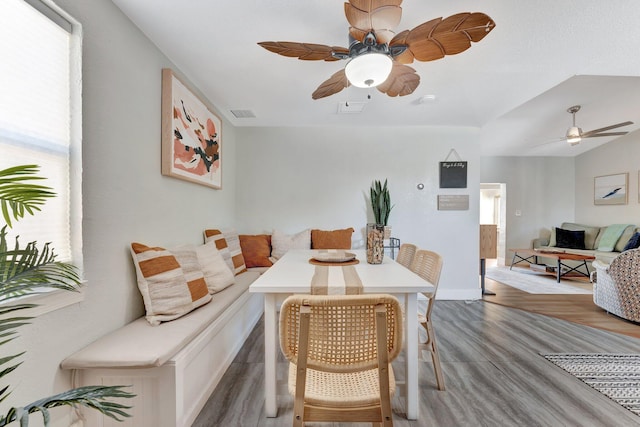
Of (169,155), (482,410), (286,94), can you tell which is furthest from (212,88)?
(482,410)

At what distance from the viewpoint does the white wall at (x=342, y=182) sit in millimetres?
3949

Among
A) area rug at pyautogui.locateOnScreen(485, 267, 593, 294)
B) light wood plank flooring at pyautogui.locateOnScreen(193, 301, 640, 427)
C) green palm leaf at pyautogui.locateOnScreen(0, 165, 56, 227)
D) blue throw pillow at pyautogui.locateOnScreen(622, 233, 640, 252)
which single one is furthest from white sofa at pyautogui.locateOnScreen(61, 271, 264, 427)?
blue throw pillow at pyautogui.locateOnScreen(622, 233, 640, 252)

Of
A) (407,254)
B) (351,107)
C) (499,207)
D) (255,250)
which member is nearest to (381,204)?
(351,107)

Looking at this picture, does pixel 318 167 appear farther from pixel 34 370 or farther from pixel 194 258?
pixel 34 370

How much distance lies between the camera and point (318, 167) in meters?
3.97

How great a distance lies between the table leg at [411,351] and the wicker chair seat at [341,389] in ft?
1.30

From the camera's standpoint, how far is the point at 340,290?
1.39 metres

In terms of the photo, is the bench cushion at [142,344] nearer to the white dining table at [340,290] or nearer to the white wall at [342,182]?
A: the white dining table at [340,290]

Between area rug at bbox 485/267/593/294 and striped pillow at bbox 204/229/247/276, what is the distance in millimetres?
4358

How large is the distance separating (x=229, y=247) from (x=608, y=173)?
25.3ft

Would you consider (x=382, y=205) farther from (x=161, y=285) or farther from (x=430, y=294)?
(x=161, y=285)

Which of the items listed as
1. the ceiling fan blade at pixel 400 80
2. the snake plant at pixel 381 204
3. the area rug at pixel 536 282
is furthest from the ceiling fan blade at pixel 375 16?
the area rug at pixel 536 282

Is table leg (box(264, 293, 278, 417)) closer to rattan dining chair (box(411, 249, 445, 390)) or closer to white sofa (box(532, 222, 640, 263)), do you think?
rattan dining chair (box(411, 249, 445, 390))

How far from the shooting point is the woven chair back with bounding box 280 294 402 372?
0.95 m
